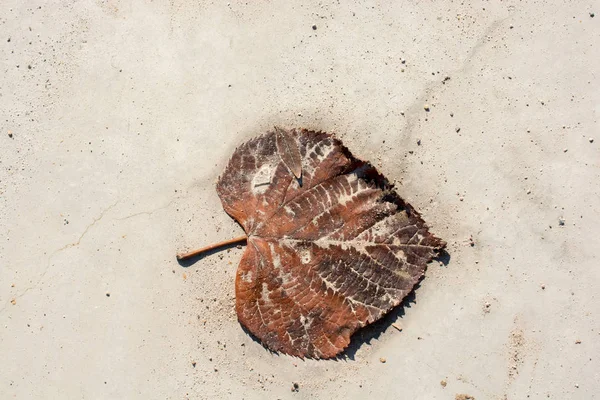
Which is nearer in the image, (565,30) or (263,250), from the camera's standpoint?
(263,250)

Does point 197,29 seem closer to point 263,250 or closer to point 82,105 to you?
point 82,105

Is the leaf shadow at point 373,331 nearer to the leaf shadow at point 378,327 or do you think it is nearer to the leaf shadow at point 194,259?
the leaf shadow at point 378,327

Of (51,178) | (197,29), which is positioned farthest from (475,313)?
(51,178)

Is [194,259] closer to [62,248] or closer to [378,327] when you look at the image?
[62,248]

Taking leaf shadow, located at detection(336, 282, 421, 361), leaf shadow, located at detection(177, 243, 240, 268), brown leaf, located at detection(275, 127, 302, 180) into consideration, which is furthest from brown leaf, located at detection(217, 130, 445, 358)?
leaf shadow, located at detection(177, 243, 240, 268)

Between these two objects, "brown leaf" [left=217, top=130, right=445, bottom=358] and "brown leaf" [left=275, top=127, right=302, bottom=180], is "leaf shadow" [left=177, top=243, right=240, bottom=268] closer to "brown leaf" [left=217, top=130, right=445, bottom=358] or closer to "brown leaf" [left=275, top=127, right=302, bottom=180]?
"brown leaf" [left=217, top=130, right=445, bottom=358]

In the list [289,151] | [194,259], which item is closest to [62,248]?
[194,259]
